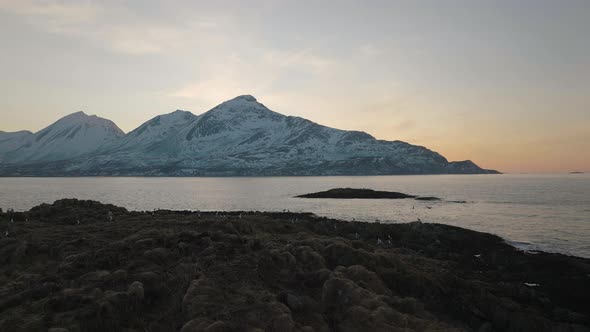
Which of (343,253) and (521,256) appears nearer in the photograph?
(343,253)

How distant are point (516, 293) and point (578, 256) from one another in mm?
26227

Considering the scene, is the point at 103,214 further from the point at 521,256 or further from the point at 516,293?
the point at 521,256

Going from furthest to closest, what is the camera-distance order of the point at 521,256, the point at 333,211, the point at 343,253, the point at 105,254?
the point at 333,211 → the point at 521,256 → the point at 343,253 → the point at 105,254

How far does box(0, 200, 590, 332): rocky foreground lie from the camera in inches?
696

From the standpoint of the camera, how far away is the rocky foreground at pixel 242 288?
1769 centimetres

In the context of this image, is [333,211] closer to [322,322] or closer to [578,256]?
[578,256]

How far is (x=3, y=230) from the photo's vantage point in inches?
1331

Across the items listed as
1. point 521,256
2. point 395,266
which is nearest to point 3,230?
point 395,266

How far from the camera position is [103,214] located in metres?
45.8

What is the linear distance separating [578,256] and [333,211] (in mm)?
62646

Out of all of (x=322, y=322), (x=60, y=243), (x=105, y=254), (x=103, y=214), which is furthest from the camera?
(x=103, y=214)

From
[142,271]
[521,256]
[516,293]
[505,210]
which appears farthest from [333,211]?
[142,271]

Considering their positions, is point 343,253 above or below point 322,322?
above

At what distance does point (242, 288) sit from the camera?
20.5 meters
